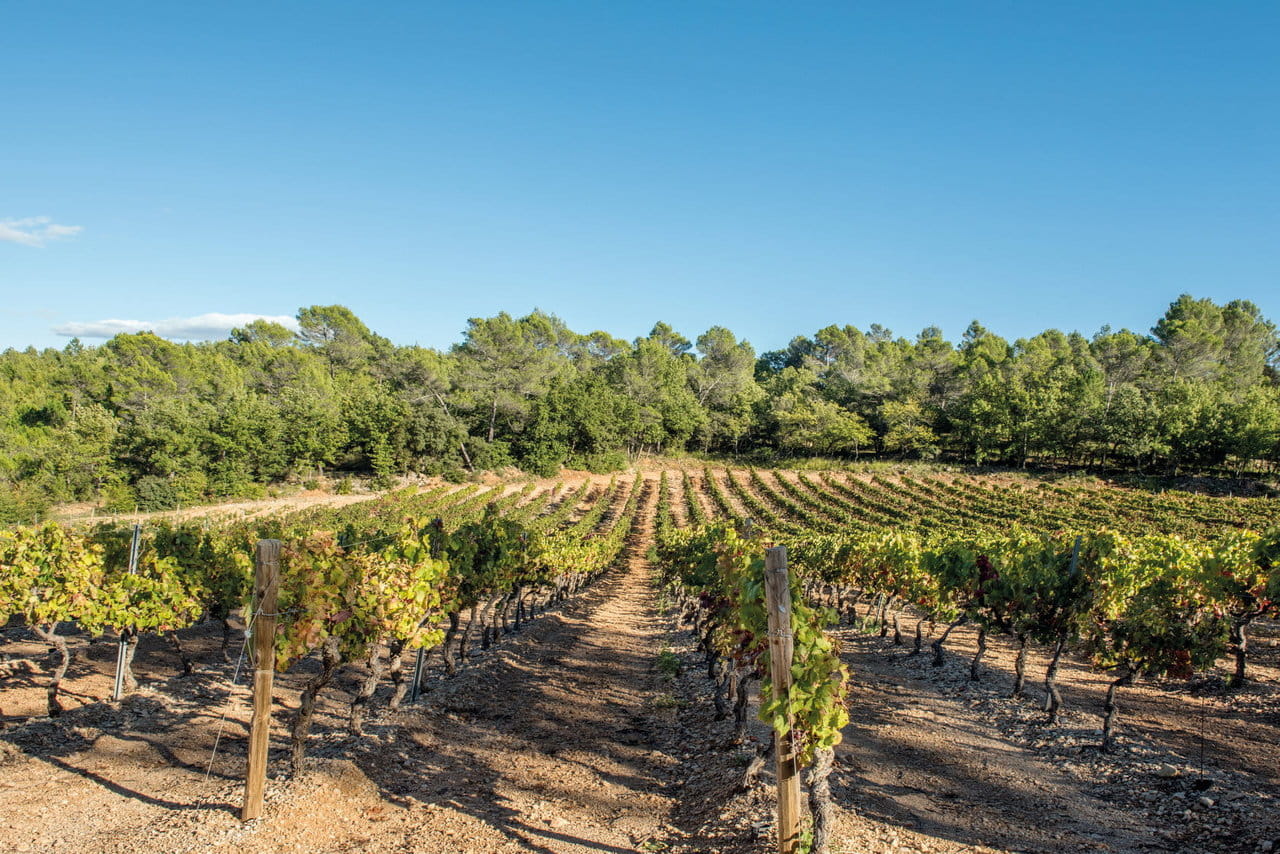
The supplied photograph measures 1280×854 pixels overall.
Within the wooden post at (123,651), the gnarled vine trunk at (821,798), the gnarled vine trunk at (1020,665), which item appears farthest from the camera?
the gnarled vine trunk at (1020,665)

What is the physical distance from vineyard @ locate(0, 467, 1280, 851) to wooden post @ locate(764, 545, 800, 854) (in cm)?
5

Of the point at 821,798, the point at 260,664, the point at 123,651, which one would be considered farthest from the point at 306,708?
the point at 123,651

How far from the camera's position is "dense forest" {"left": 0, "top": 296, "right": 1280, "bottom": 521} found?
145ft

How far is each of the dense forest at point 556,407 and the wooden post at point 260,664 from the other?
3839 cm

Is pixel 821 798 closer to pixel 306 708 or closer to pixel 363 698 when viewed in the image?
pixel 306 708

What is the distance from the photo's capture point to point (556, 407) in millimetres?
58844

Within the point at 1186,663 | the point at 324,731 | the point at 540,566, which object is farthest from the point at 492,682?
the point at 1186,663

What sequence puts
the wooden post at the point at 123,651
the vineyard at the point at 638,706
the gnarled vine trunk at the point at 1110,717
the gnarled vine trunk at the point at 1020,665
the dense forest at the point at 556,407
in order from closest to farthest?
the vineyard at the point at 638,706, the gnarled vine trunk at the point at 1110,717, the wooden post at the point at 123,651, the gnarled vine trunk at the point at 1020,665, the dense forest at the point at 556,407

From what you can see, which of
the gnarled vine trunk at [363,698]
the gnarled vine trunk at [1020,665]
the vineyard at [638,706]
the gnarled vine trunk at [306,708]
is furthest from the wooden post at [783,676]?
the gnarled vine trunk at [1020,665]

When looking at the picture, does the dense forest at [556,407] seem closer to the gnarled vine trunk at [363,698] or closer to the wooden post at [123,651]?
the wooden post at [123,651]

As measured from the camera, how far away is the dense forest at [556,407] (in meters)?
44.1

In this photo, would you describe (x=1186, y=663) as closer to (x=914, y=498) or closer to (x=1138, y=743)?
(x=1138, y=743)

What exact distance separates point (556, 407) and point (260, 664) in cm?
5359

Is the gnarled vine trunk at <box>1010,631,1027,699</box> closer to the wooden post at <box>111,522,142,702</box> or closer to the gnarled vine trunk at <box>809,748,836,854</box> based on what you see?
the gnarled vine trunk at <box>809,748,836,854</box>
